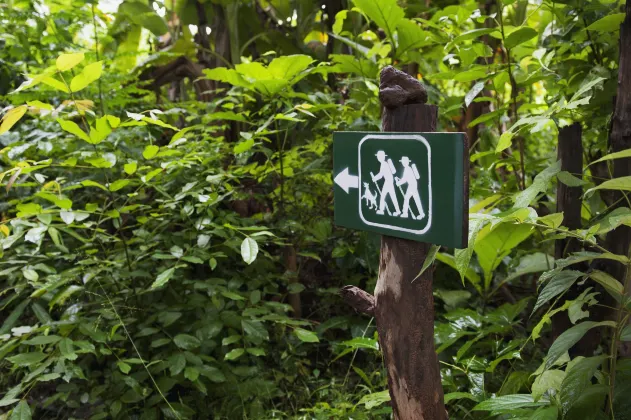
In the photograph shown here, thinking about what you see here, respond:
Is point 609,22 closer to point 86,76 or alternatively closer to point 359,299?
point 359,299

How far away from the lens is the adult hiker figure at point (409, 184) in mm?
1117

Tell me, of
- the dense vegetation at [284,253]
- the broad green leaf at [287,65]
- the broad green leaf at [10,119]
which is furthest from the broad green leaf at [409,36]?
the broad green leaf at [10,119]

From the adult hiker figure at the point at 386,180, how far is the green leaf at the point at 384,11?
0.84m

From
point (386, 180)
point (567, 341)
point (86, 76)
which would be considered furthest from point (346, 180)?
point (86, 76)

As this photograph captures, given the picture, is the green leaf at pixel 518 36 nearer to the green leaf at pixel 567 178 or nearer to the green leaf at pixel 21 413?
the green leaf at pixel 567 178

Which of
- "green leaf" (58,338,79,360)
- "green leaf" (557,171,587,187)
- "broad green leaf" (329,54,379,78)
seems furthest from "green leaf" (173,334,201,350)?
"green leaf" (557,171,587,187)

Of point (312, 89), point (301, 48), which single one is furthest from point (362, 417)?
point (301, 48)

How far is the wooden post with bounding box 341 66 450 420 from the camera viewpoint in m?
1.19

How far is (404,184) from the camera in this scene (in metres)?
1.15

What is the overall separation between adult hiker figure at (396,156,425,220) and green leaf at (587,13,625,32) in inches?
25.7

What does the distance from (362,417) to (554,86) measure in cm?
111

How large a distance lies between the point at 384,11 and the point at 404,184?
36.7 inches

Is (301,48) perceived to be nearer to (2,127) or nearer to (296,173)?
(296,173)

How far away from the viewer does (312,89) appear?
2.72 metres
